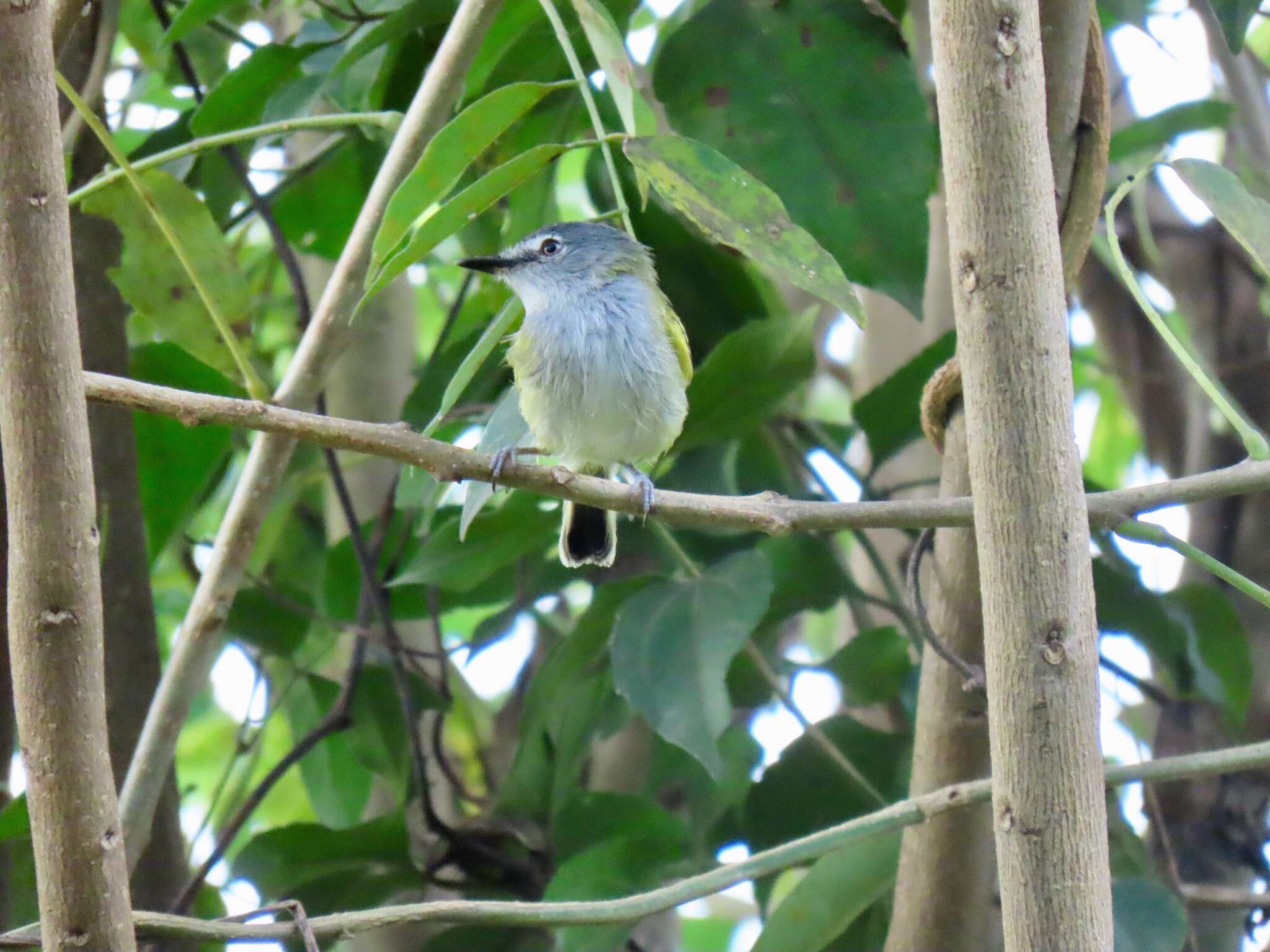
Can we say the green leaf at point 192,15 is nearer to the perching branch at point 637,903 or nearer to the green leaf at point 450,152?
the green leaf at point 450,152

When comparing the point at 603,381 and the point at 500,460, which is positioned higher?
the point at 603,381

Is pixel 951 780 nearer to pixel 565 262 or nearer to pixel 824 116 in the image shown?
pixel 824 116

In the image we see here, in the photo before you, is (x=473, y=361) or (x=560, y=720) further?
(x=560, y=720)

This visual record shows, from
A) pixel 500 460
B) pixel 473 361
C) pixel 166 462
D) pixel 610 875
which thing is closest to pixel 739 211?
pixel 473 361

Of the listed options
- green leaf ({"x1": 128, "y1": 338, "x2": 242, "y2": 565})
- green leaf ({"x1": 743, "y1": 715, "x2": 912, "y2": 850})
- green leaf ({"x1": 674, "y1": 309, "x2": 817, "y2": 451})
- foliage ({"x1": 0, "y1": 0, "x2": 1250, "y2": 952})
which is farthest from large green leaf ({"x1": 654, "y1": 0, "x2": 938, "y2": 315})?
green leaf ({"x1": 128, "y1": 338, "x2": 242, "y2": 565})

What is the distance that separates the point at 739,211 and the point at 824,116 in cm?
83

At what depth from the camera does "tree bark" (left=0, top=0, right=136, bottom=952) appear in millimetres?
1068

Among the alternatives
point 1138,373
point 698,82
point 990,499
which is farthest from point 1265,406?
point 990,499

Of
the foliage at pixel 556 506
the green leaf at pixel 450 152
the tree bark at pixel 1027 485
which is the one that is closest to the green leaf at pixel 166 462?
the foliage at pixel 556 506

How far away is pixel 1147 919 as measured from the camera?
1894 millimetres

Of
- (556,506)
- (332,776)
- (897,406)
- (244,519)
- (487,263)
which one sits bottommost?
(332,776)

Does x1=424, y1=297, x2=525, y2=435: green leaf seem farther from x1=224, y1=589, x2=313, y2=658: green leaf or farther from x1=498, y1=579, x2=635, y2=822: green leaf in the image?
x1=224, y1=589, x2=313, y2=658: green leaf

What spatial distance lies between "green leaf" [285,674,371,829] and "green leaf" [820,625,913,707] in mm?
1053

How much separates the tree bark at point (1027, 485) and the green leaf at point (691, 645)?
73 centimetres
